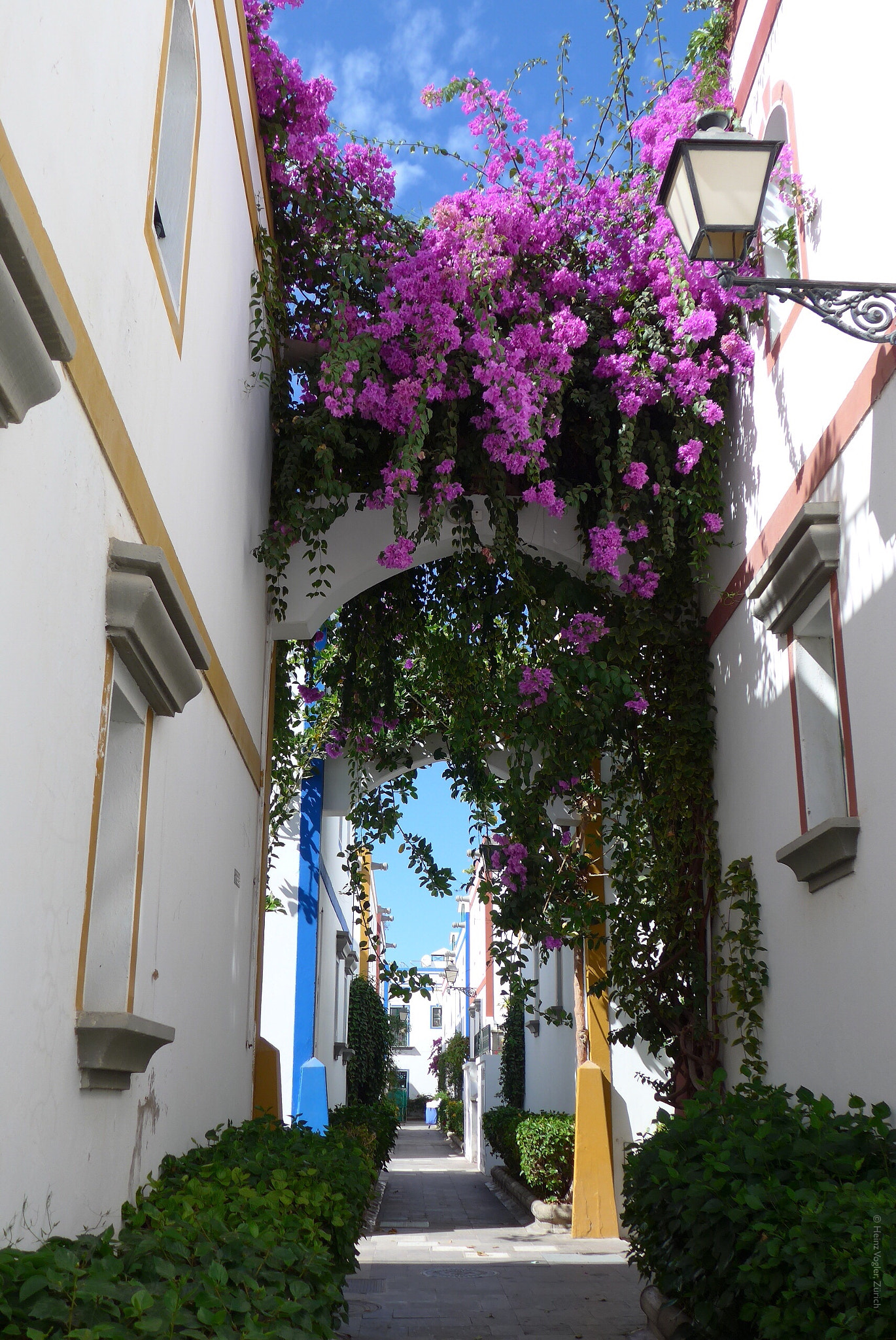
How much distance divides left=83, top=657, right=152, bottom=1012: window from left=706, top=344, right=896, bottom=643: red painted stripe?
2838mm

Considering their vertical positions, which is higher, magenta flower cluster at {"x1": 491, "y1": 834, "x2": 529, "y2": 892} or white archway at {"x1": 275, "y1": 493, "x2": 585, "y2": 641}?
white archway at {"x1": 275, "y1": 493, "x2": 585, "y2": 641}

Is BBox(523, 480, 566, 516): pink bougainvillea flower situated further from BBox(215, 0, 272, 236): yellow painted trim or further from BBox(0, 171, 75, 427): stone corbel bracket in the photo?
BBox(0, 171, 75, 427): stone corbel bracket

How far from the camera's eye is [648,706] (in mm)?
7266

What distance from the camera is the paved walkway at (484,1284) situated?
615 cm

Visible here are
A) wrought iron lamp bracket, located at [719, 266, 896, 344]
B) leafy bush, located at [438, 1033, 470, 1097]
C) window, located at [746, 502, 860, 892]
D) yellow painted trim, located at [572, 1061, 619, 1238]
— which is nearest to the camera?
wrought iron lamp bracket, located at [719, 266, 896, 344]

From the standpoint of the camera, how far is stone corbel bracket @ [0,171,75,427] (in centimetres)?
215

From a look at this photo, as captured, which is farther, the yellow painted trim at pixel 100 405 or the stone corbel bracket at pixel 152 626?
the stone corbel bracket at pixel 152 626

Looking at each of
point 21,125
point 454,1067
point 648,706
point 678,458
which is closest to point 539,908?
point 648,706

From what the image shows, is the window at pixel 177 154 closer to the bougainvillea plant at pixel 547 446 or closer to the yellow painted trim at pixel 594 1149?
the bougainvillea plant at pixel 547 446

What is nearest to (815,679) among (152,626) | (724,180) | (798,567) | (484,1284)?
(798,567)

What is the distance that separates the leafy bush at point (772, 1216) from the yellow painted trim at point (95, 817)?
6.44 feet

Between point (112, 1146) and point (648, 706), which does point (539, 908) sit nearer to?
point (648, 706)

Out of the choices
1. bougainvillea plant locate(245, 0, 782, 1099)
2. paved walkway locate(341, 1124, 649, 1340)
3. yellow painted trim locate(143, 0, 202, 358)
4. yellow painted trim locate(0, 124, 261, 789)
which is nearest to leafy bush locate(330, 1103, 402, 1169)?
paved walkway locate(341, 1124, 649, 1340)

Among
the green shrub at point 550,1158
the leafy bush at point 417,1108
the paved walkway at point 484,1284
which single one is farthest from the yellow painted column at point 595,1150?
the leafy bush at point 417,1108
